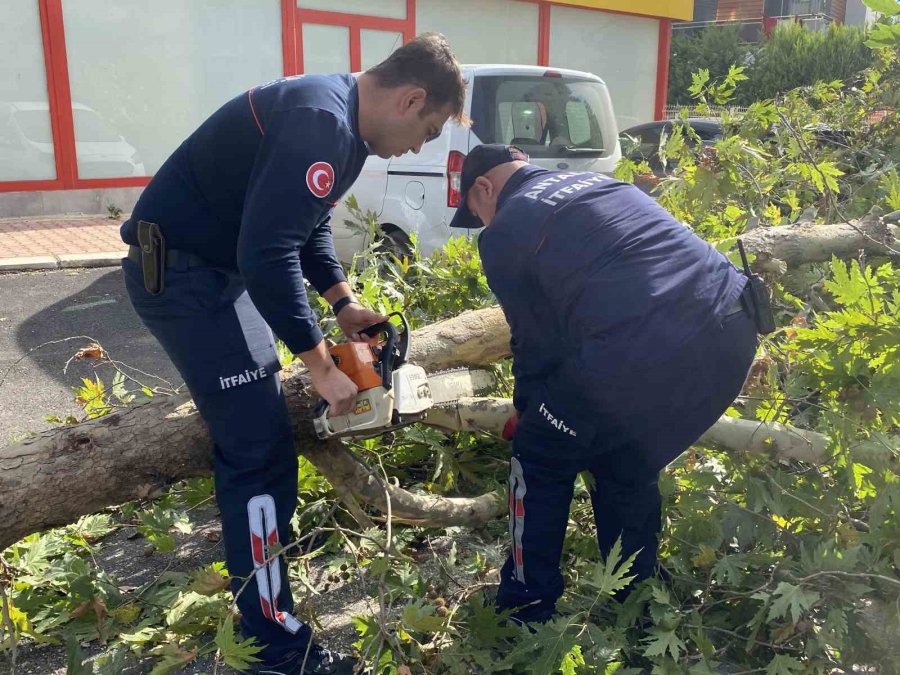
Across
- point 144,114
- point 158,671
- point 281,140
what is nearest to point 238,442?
point 158,671

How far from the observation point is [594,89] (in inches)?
255

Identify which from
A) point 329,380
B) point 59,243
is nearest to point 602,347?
point 329,380

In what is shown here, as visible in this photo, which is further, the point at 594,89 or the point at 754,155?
the point at 594,89

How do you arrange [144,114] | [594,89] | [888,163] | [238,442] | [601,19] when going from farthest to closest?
1. [601,19]
2. [144,114]
3. [594,89]
4. [888,163]
5. [238,442]

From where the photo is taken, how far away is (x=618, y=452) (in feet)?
7.66

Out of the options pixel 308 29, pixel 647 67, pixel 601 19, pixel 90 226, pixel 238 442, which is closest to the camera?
pixel 238 442

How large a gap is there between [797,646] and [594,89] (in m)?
5.04

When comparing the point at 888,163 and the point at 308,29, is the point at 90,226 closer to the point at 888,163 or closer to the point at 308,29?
the point at 308,29

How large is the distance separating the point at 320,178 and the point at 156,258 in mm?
573

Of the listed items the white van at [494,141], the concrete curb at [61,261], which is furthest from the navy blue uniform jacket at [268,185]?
the concrete curb at [61,261]

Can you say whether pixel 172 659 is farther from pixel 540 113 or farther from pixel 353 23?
pixel 353 23

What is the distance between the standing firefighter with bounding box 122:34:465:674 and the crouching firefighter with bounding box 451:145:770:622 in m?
0.45

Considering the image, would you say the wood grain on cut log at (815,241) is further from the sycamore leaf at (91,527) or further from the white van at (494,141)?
the sycamore leaf at (91,527)

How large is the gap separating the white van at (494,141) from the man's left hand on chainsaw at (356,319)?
2877 millimetres
